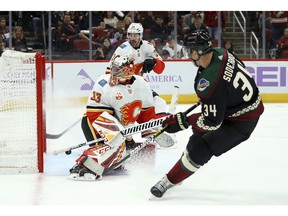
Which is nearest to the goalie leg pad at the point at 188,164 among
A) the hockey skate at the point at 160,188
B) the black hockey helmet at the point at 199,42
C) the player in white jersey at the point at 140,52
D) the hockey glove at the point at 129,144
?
the hockey skate at the point at 160,188

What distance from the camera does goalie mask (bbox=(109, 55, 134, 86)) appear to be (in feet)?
16.0

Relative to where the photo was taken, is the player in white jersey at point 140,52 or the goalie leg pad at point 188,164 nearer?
the goalie leg pad at point 188,164

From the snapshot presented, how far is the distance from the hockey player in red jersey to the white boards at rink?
4903 millimetres

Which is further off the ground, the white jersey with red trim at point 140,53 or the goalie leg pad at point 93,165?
the white jersey with red trim at point 140,53

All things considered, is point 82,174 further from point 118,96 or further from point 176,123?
point 176,123

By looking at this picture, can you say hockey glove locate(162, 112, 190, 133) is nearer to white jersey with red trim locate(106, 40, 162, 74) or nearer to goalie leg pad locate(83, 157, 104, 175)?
goalie leg pad locate(83, 157, 104, 175)

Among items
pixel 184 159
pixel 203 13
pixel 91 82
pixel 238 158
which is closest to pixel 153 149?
pixel 238 158

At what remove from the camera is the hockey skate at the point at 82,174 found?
475cm

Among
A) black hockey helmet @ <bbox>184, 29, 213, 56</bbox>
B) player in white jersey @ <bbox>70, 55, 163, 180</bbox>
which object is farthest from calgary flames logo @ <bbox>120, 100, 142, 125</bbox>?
black hockey helmet @ <bbox>184, 29, 213, 56</bbox>

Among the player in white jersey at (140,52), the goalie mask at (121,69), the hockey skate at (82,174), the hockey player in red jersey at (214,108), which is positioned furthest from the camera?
the player in white jersey at (140,52)

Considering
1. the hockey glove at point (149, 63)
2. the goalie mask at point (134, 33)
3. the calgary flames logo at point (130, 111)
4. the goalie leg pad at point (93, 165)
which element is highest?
the goalie mask at point (134, 33)

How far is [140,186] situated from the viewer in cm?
459

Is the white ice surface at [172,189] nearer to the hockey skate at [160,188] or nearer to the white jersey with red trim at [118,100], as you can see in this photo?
the hockey skate at [160,188]

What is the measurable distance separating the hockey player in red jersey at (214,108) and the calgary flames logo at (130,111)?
862 millimetres
